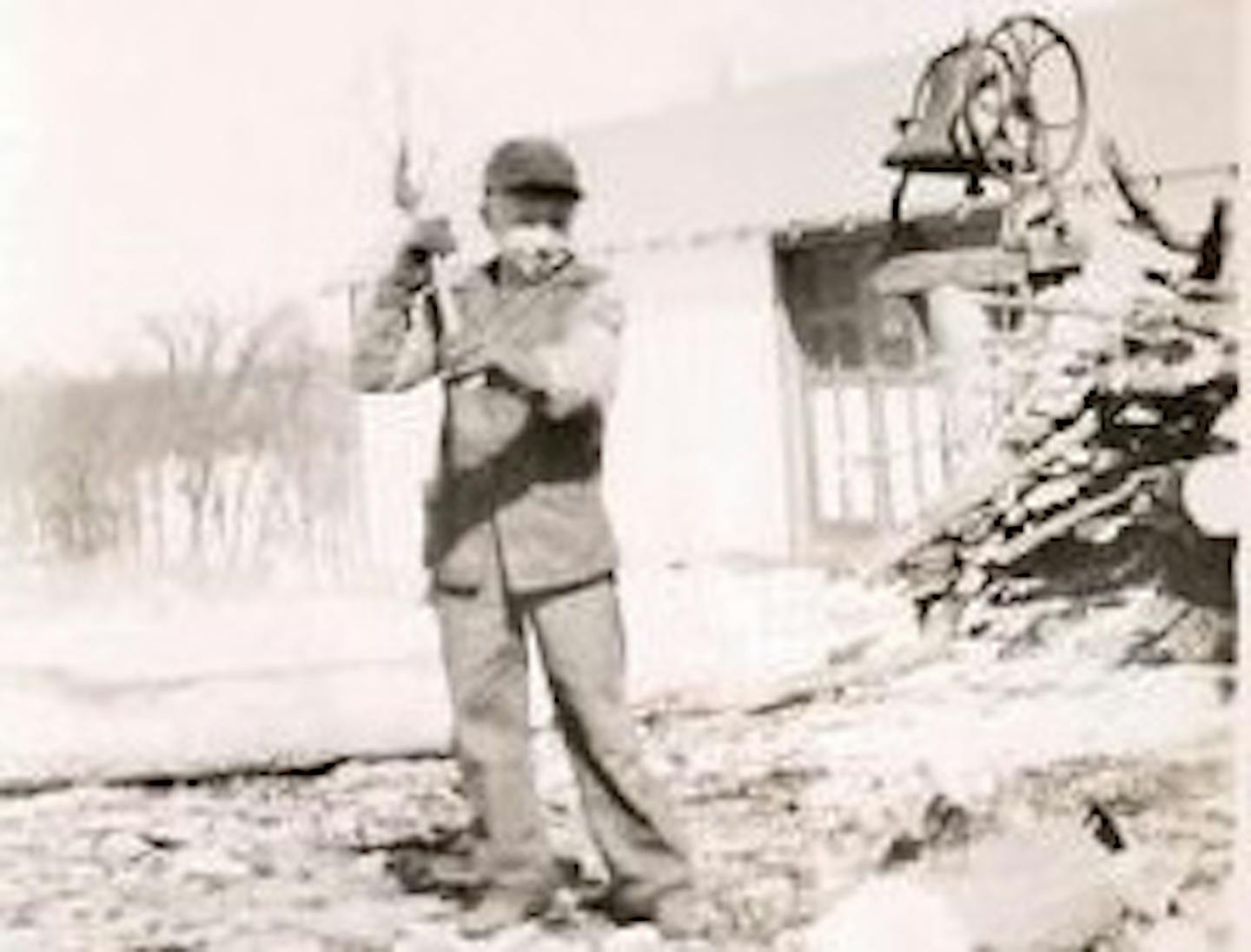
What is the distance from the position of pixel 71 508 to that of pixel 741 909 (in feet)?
1.55

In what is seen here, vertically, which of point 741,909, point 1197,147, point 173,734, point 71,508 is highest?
point 1197,147

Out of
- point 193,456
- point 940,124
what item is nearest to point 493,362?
point 193,456

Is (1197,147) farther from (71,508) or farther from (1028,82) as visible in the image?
(71,508)

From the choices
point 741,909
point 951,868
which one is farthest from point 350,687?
point 951,868

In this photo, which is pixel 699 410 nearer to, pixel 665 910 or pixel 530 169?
pixel 530 169

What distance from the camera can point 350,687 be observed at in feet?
5.81

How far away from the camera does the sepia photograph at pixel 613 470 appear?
177 cm

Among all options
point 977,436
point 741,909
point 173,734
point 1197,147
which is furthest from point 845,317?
point 173,734

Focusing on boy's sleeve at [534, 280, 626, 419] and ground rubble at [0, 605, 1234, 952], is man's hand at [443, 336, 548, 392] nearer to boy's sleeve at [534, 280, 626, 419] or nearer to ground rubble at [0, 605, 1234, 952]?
boy's sleeve at [534, 280, 626, 419]

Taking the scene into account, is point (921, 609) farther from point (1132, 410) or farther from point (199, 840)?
point (199, 840)

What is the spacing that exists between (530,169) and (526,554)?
231 mm

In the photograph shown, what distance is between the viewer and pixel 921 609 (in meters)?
1.82

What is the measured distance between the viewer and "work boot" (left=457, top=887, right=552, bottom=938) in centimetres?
176

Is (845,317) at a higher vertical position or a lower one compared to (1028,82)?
lower
